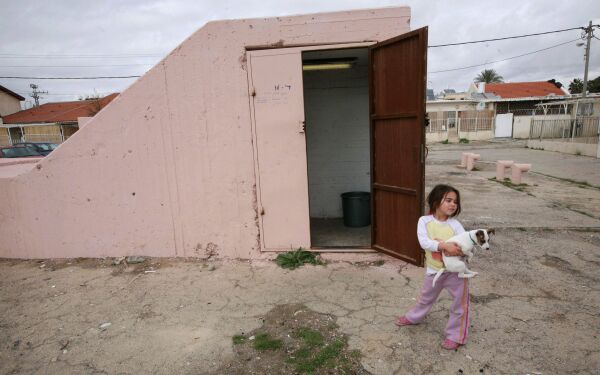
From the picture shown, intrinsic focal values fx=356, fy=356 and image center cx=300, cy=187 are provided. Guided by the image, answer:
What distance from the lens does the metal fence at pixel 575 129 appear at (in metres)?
17.1

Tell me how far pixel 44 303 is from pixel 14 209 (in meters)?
1.95

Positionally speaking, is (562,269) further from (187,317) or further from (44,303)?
(44,303)

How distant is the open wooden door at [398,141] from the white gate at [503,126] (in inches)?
1123

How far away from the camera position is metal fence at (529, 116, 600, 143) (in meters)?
17.1

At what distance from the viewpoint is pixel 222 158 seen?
15.4 feet

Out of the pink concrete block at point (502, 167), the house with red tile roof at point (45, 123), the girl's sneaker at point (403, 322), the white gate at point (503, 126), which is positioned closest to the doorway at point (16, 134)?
the house with red tile roof at point (45, 123)

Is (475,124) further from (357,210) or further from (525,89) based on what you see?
(357,210)

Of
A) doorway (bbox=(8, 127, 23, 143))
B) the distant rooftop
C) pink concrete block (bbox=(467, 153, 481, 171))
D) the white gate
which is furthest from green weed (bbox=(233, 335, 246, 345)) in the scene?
doorway (bbox=(8, 127, 23, 143))

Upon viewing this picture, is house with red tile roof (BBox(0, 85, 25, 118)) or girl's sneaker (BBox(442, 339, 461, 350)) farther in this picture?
house with red tile roof (BBox(0, 85, 25, 118))

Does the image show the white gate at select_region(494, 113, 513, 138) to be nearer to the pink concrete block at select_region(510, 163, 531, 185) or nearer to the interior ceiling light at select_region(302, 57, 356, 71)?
the pink concrete block at select_region(510, 163, 531, 185)

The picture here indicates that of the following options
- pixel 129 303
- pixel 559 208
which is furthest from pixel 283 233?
pixel 559 208

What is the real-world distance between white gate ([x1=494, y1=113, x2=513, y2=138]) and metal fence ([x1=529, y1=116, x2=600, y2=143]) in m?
5.60

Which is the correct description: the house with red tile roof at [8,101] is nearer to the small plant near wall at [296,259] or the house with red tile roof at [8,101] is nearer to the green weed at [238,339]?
Result: the small plant near wall at [296,259]

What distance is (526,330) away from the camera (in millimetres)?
3057
